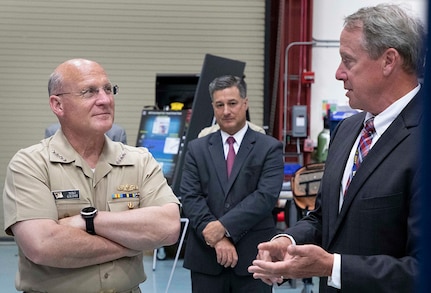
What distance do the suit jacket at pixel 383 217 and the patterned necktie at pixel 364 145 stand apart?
63 millimetres

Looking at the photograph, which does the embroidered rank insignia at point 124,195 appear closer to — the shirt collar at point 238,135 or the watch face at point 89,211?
the watch face at point 89,211

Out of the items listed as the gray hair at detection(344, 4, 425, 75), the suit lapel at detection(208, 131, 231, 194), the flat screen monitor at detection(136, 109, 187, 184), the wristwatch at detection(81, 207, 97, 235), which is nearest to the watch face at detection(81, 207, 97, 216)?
the wristwatch at detection(81, 207, 97, 235)

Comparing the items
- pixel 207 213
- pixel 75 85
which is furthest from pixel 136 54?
pixel 75 85

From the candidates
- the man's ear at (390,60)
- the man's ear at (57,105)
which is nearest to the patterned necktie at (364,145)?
the man's ear at (390,60)

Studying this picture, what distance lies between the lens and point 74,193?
221 cm

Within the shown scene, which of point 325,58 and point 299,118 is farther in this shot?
point 325,58

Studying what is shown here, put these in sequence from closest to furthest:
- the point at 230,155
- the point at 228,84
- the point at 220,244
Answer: the point at 220,244 → the point at 230,155 → the point at 228,84


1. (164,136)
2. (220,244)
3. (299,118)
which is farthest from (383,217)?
(299,118)

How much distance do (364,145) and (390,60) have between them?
0.29m

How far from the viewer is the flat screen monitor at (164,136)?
20.8 feet

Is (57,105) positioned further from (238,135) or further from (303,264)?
(238,135)

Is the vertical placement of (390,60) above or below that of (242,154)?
above

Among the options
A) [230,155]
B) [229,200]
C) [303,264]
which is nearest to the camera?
[303,264]

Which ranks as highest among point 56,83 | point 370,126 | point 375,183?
point 56,83
